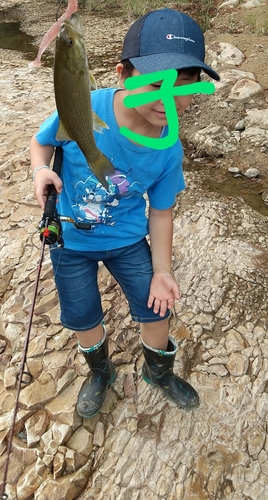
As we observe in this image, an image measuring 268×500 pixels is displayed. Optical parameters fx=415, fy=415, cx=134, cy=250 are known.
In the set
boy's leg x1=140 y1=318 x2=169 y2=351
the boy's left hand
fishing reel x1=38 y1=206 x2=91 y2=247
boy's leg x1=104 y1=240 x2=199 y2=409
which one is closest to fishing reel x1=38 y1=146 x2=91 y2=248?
fishing reel x1=38 y1=206 x2=91 y2=247

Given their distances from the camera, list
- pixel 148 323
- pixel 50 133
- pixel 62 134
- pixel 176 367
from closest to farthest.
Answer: pixel 62 134 → pixel 50 133 → pixel 148 323 → pixel 176 367

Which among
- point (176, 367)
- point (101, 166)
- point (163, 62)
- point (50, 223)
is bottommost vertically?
point (176, 367)

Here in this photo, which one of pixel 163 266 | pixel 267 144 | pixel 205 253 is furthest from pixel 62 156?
pixel 267 144

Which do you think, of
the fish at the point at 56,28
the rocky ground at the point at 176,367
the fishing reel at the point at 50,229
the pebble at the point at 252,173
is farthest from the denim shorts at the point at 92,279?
the pebble at the point at 252,173

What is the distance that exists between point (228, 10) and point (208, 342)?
25.8 feet

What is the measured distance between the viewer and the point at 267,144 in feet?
14.0

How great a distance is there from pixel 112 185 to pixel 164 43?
573 millimetres

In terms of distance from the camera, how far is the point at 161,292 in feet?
6.17

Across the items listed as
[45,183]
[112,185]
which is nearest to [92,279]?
[112,185]

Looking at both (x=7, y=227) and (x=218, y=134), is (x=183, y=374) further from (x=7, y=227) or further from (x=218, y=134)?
(x=218, y=134)

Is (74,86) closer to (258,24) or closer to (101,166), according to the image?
(101,166)

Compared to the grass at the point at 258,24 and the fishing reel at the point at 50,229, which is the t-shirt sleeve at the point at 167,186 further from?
the grass at the point at 258,24

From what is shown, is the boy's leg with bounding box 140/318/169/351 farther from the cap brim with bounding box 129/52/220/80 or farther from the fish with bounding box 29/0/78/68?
the fish with bounding box 29/0/78/68

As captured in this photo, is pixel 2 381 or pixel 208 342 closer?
pixel 2 381
